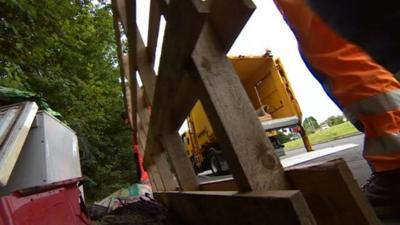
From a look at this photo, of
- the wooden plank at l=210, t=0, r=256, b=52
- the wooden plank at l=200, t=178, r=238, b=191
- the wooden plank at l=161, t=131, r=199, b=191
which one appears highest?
the wooden plank at l=210, t=0, r=256, b=52

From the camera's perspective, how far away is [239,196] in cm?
123

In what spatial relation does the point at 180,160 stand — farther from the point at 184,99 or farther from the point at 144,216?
the point at 144,216

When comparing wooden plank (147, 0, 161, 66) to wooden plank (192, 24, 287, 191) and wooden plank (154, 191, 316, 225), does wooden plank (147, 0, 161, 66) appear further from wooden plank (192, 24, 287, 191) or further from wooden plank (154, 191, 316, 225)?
wooden plank (154, 191, 316, 225)

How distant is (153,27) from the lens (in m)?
2.08

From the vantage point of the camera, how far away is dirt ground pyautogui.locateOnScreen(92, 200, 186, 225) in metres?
3.11

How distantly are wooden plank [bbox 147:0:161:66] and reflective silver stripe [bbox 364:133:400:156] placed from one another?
3.63 ft

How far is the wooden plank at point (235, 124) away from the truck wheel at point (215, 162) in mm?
7983

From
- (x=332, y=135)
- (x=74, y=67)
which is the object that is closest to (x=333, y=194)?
(x=74, y=67)

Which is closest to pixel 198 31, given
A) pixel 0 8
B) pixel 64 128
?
pixel 64 128

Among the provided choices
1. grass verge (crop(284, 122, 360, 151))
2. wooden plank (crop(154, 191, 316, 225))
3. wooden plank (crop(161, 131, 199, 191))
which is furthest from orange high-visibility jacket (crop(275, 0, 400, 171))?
grass verge (crop(284, 122, 360, 151))

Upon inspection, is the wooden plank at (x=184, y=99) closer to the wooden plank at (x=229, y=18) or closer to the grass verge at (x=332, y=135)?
the wooden plank at (x=229, y=18)

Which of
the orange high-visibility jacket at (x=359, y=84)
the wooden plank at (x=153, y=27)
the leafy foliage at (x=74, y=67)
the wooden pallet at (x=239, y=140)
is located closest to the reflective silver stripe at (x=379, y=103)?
the orange high-visibility jacket at (x=359, y=84)

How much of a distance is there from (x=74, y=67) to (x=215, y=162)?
4.05 metres

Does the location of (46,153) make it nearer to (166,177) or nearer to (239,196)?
(166,177)
